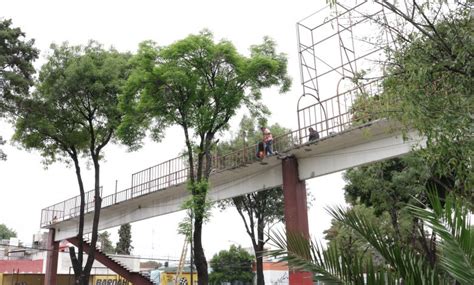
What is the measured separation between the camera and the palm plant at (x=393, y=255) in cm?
311

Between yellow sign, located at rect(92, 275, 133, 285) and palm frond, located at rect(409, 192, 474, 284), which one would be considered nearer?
palm frond, located at rect(409, 192, 474, 284)

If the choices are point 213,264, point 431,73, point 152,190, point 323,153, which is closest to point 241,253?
point 213,264

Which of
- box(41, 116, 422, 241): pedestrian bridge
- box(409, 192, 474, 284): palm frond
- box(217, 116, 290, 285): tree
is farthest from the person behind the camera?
box(217, 116, 290, 285): tree

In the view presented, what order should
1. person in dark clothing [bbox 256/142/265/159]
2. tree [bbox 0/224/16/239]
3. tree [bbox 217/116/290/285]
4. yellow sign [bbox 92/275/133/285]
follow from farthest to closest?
1. tree [bbox 0/224/16/239]
2. yellow sign [bbox 92/275/133/285]
3. tree [bbox 217/116/290/285]
4. person in dark clothing [bbox 256/142/265/159]

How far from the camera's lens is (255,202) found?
1054 inches

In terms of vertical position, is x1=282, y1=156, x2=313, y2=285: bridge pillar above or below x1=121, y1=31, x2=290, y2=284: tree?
below

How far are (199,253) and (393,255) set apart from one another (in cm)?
1104

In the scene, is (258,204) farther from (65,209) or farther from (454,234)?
(454,234)

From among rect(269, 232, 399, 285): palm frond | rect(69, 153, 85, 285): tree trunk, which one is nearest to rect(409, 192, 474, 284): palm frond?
rect(269, 232, 399, 285): palm frond

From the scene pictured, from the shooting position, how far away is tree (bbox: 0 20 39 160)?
55.8 ft

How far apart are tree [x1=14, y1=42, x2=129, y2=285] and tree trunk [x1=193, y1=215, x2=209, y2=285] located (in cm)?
766

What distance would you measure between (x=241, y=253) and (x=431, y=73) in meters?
33.1

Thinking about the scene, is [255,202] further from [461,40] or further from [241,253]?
[461,40]

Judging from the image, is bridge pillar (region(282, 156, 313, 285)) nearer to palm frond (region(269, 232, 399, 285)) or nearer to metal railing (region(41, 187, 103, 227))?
palm frond (region(269, 232, 399, 285))
